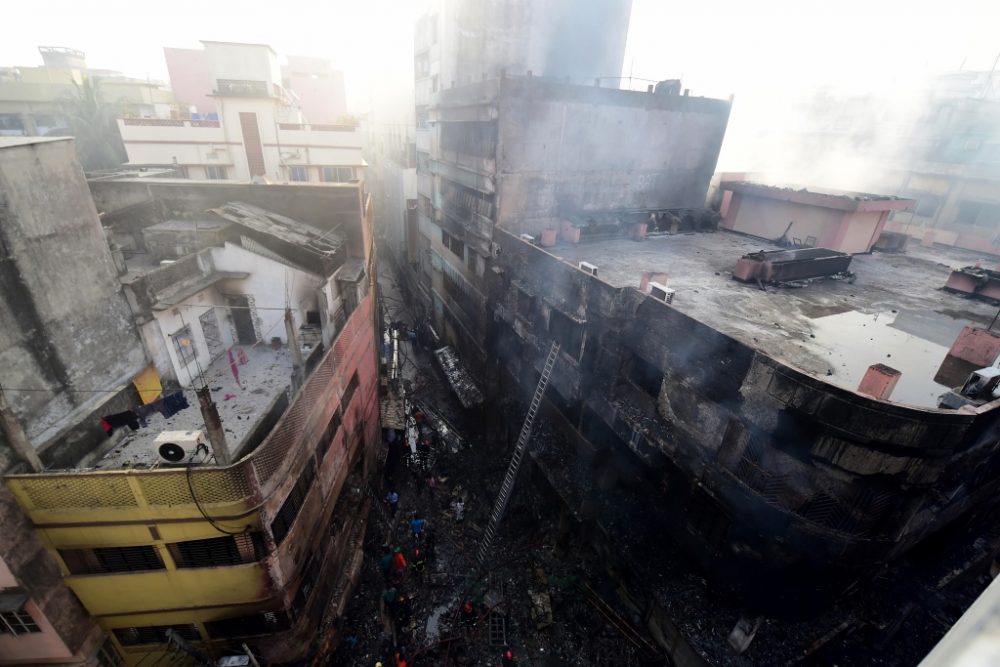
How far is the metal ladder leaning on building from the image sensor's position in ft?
48.3

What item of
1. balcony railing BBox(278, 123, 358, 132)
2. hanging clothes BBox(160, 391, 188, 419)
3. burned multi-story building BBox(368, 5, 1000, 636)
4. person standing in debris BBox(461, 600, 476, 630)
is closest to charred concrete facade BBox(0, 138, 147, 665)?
hanging clothes BBox(160, 391, 188, 419)

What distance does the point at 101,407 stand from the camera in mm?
11133

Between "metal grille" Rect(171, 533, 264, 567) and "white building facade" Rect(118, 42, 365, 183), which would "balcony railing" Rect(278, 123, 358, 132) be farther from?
"metal grille" Rect(171, 533, 264, 567)

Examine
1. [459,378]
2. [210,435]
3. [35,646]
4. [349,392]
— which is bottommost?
[459,378]

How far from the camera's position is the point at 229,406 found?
12.7m

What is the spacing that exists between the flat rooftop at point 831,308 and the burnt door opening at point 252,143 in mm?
21214

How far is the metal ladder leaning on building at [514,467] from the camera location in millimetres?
14727

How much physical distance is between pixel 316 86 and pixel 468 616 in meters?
51.6

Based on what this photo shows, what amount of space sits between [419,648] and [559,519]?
18.1 feet

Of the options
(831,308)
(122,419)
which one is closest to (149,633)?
(122,419)

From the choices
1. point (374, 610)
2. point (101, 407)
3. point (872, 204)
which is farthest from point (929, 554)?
point (101, 407)

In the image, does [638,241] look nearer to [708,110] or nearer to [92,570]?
[708,110]

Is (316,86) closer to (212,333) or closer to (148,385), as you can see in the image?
(212,333)

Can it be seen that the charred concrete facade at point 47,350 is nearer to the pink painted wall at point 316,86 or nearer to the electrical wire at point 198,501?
the electrical wire at point 198,501
